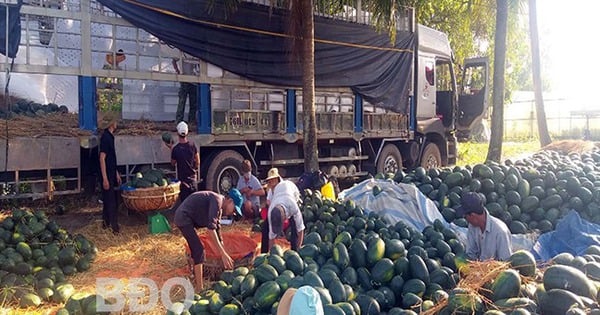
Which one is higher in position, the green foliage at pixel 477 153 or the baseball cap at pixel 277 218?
the green foliage at pixel 477 153

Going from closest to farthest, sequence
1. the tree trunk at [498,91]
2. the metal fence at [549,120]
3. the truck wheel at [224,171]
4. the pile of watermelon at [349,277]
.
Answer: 1. the pile of watermelon at [349,277]
2. the truck wheel at [224,171]
3. the tree trunk at [498,91]
4. the metal fence at [549,120]

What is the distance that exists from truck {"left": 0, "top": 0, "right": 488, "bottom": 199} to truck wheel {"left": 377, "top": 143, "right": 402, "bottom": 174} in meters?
0.04

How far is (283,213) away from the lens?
6.57 meters

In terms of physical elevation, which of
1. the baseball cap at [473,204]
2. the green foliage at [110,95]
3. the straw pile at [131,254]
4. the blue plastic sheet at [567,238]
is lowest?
the straw pile at [131,254]

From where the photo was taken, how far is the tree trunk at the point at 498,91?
14.7 meters

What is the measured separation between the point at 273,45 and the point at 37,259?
6679mm

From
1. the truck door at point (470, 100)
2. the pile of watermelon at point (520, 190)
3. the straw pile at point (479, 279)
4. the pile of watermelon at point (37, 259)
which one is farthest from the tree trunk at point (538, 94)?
the straw pile at point (479, 279)

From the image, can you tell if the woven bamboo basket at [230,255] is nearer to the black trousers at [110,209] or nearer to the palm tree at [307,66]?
the black trousers at [110,209]

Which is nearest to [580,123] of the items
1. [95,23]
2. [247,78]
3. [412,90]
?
[412,90]

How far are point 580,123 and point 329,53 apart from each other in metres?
29.0

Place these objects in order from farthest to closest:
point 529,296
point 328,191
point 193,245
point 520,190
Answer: point 328,191 → point 520,190 → point 193,245 → point 529,296

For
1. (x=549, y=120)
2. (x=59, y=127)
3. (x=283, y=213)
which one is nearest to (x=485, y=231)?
(x=283, y=213)

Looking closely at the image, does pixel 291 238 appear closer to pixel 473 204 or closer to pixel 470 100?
pixel 473 204

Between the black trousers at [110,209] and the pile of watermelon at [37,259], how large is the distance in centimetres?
110
